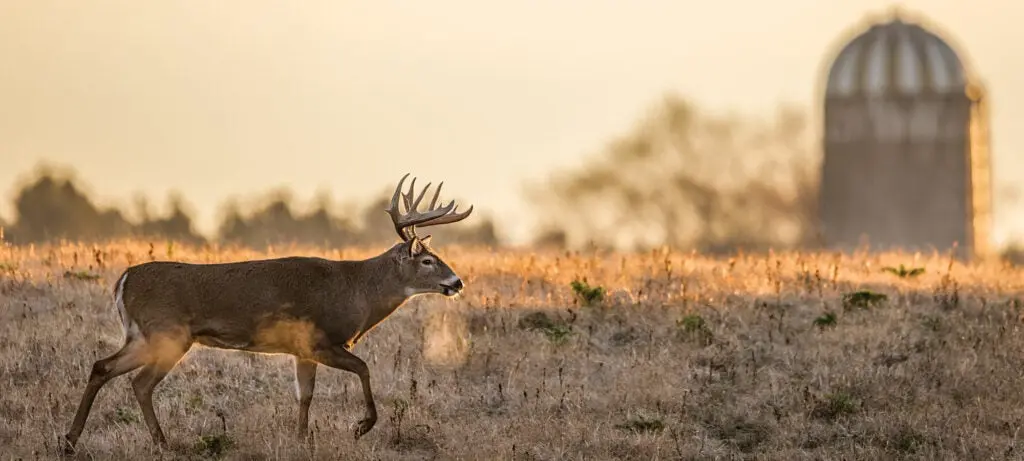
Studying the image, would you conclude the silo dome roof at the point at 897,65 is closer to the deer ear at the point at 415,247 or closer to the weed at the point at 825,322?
the weed at the point at 825,322

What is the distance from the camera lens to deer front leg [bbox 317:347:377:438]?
47.7ft

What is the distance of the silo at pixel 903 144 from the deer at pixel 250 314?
48.9 m

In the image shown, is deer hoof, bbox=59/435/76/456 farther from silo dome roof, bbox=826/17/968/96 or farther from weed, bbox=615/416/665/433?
silo dome roof, bbox=826/17/968/96

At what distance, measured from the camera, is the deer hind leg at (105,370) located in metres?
14.1

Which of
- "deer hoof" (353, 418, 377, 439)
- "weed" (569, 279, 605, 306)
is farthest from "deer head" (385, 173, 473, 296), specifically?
"weed" (569, 279, 605, 306)

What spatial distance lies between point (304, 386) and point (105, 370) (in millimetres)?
1692

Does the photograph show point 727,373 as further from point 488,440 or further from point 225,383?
point 225,383

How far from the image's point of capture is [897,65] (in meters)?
63.7

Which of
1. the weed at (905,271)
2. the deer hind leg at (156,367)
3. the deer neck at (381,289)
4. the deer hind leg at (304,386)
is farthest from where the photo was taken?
the weed at (905,271)

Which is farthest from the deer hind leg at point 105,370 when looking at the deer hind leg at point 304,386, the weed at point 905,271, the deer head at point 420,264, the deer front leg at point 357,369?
the weed at point 905,271

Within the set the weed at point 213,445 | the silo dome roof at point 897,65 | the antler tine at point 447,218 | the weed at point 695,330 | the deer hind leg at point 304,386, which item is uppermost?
the silo dome roof at point 897,65

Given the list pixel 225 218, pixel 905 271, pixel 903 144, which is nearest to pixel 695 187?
pixel 903 144

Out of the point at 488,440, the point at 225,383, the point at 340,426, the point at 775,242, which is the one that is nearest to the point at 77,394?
the point at 225,383

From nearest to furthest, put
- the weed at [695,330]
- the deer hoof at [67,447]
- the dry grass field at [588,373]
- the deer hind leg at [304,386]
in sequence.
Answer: the deer hoof at [67,447] → the deer hind leg at [304,386] → the dry grass field at [588,373] → the weed at [695,330]
